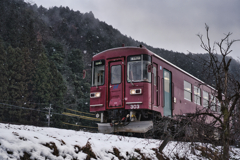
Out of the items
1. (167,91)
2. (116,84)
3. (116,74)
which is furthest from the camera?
(167,91)

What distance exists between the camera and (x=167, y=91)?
11211mm

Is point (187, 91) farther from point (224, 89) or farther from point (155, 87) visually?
point (224, 89)

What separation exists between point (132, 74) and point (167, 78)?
5.44 ft

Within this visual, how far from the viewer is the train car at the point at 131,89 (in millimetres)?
10148

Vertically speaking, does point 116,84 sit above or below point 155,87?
above

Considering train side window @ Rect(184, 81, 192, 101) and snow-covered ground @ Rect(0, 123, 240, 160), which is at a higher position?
train side window @ Rect(184, 81, 192, 101)

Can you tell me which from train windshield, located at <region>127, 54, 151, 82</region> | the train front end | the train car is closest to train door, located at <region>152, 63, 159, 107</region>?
the train car

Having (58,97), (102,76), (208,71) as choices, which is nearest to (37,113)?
(58,97)

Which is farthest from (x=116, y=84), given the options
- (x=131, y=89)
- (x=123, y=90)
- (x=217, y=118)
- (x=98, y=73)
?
(x=217, y=118)

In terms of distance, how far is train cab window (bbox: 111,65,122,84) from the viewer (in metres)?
10.8

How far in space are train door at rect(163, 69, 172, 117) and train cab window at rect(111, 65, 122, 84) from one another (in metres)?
1.76

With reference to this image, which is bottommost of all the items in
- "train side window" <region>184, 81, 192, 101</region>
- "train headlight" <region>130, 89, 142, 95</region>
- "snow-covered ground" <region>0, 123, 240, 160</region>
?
"snow-covered ground" <region>0, 123, 240, 160</region>

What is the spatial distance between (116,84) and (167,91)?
2.04 metres

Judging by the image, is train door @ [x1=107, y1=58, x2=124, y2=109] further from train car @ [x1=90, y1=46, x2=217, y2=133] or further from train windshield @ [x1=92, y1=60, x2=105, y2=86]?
train windshield @ [x1=92, y1=60, x2=105, y2=86]
